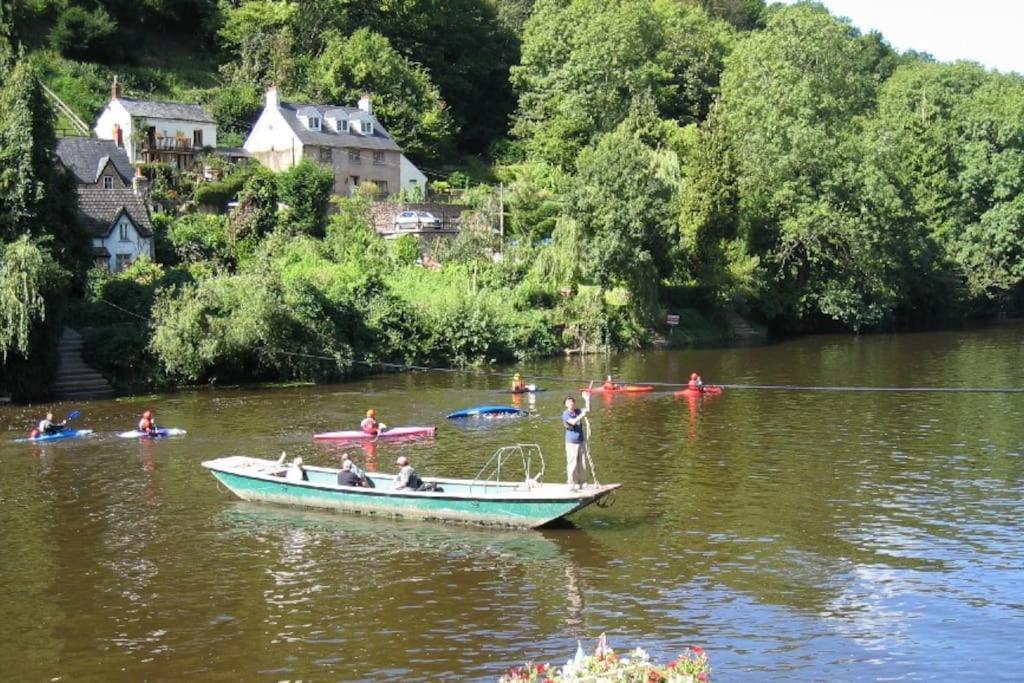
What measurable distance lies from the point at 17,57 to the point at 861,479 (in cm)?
4164

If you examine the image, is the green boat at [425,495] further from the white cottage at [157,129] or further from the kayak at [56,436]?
the white cottage at [157,129]

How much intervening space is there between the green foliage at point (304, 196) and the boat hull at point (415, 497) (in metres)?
44.6

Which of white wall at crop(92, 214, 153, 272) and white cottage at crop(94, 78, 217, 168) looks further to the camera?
white cottage at crop(94, 78, 217, 168)

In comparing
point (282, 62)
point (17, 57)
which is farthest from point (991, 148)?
point (17, 57)

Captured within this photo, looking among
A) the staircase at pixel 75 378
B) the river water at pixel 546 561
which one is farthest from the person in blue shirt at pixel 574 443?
the staircase at pixel 75 378

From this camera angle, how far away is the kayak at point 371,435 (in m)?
40.8

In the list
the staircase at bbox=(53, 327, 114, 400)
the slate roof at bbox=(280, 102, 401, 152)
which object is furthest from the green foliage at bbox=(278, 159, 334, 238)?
the staircase at bbox=(53, 327, 114, 400)

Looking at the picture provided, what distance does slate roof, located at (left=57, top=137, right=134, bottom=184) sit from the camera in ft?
226

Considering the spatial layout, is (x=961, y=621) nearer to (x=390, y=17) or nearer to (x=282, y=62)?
(x=282, y=62)

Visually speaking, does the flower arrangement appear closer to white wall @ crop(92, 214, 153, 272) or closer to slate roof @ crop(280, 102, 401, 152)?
white wall @ crop(92, 214, 153, 272)

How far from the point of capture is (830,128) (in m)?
86.8

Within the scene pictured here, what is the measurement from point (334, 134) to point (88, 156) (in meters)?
21.2

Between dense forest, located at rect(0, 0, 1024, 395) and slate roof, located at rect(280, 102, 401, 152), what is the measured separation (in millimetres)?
5566

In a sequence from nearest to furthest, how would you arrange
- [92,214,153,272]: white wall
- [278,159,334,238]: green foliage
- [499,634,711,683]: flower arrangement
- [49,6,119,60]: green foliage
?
[499,634,711,683]: flower arrangement, [92,214,153,272]: white wall, [278,159,334,238]: green foliage, [49,6,119,60]: green foliage
